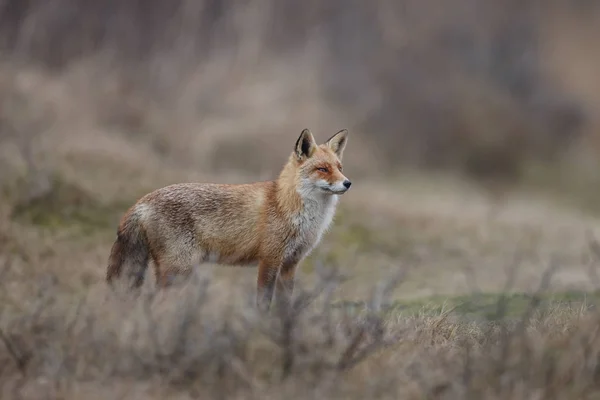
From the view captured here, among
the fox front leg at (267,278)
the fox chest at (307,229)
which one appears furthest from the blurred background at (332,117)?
the fox chest at (307,229)

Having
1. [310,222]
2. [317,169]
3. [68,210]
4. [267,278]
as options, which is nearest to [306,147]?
[317,169]

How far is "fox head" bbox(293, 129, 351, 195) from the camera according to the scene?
7145 mm

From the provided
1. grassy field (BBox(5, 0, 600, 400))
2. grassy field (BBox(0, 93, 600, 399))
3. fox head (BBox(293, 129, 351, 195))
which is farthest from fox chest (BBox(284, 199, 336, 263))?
grassy field (BBox(0, 93, 600, 399))

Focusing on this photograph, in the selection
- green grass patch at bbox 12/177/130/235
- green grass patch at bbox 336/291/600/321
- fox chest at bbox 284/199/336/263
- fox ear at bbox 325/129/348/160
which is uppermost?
fox ear at bbox 325/129/348/160

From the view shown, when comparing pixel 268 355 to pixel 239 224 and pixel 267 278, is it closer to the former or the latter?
pixel 267 278

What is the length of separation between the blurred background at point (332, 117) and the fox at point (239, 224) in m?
2.13

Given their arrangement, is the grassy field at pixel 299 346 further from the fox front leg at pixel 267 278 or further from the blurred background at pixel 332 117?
the blurred background at pixel 332 117

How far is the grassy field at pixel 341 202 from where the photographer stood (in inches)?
187

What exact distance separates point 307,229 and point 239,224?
602mm

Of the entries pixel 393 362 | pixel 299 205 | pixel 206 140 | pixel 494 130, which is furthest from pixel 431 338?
pixel 494 130

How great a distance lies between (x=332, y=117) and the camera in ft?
60.1

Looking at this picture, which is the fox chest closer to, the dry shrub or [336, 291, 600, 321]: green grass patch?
[336, 291, 600, 321]: green grass patch

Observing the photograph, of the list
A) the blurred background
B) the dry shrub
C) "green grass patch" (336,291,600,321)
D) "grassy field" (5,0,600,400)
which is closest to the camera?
the dry shrub

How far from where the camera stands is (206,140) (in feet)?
53.0
